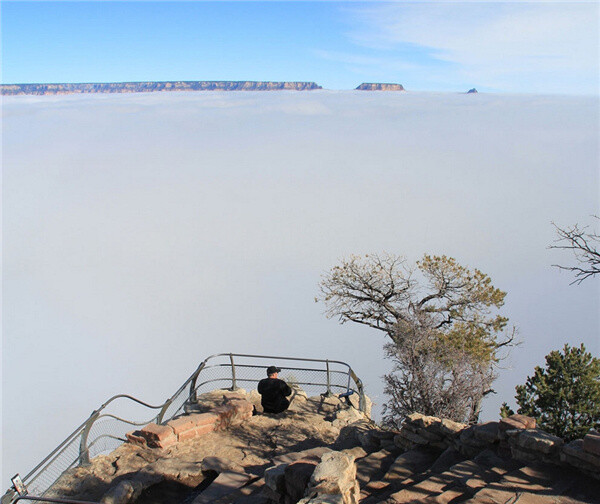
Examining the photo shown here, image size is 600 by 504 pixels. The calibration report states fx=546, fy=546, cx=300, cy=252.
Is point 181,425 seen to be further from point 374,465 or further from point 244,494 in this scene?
point 374,465

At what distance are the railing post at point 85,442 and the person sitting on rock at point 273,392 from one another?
10.9 feet

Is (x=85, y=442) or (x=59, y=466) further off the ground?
(x=85, y=442)

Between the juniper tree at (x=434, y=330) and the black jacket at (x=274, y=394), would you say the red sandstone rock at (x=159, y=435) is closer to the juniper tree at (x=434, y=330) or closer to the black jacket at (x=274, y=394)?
the black jacket at (x=274, y=394)

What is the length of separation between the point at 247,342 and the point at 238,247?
4694cm

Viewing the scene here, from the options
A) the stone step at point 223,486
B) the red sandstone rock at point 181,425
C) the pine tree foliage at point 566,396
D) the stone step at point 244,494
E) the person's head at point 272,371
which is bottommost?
the pine tree foliage at point 566,396

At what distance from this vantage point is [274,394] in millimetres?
10883

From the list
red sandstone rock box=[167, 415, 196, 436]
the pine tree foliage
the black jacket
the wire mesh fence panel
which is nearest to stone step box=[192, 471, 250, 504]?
red sandstone rock box=[167, 415, 196, 436]

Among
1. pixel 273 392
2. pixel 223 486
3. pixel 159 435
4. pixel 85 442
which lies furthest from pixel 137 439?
pixel 223 486

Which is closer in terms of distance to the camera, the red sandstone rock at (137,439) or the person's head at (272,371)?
the red sandstone rock at (137,439)

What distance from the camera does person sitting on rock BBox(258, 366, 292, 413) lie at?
1087cm

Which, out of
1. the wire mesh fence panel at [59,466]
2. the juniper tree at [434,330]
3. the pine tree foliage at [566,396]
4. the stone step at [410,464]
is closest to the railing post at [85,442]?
the wire mesh fence panel at [59,466]

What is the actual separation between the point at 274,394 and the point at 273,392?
0.18 ft

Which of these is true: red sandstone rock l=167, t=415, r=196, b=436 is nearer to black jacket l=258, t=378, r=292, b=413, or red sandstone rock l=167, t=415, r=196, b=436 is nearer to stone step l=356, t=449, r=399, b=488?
black jacket l=258, t=378, r=292, b=413

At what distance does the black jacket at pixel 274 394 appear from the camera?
1087 centimetres
